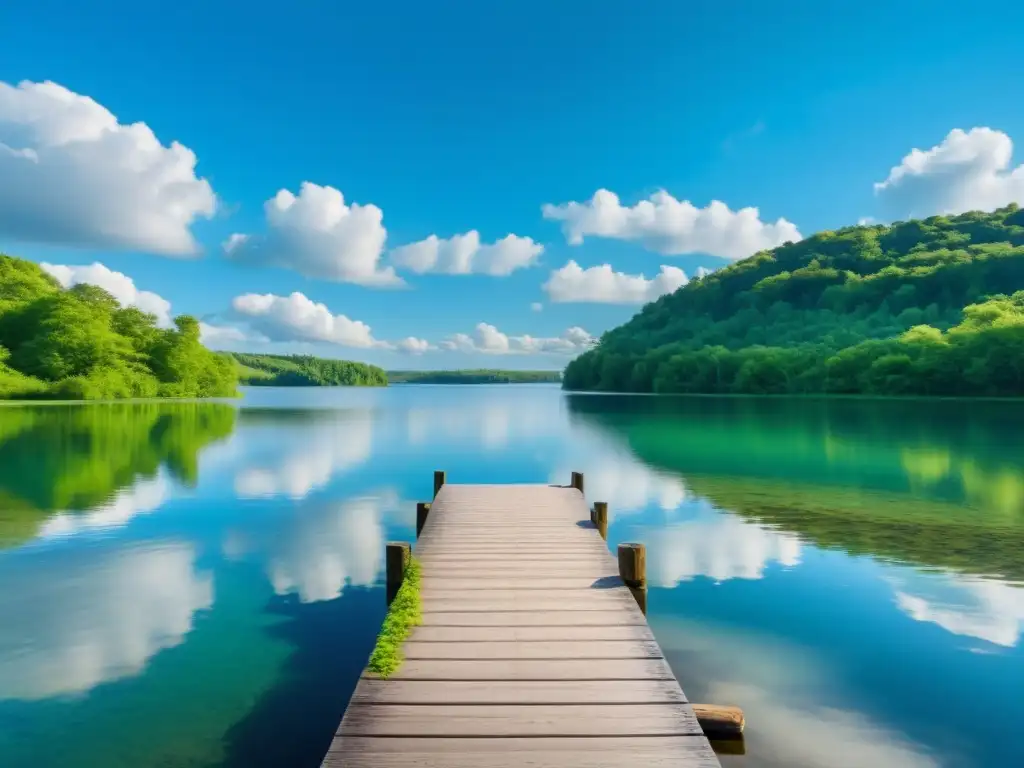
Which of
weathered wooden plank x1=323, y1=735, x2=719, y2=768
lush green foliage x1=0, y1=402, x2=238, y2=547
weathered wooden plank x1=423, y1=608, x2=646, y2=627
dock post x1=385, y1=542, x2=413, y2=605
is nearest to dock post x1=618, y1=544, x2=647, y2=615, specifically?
weathered wooden plank x1=423, y1=608, x2=646, y2=627

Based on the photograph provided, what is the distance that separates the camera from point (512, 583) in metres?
7.88

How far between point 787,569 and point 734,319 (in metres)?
173

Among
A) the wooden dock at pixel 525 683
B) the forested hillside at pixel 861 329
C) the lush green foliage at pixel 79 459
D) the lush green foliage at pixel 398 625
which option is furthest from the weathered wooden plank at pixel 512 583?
the forested hillside at pixel 861 329

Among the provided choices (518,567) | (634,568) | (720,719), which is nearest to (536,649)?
(720,719)

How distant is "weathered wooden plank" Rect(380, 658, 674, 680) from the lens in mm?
5410

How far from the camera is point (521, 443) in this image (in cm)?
3812

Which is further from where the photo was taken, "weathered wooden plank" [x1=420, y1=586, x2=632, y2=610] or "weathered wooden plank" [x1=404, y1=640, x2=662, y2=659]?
"weathered wooden plank" [x1=420, y1=586, x2=632, y2=610]

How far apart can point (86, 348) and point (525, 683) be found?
286 feet

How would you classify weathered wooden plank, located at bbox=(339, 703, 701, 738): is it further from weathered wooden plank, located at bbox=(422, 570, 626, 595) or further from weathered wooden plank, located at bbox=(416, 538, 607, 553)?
weathered wooden plank, located at bbox=(416, 538, 607, 553)

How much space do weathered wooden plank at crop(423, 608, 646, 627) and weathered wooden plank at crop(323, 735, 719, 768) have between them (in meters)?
1.99

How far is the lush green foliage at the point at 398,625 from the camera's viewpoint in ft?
18.0

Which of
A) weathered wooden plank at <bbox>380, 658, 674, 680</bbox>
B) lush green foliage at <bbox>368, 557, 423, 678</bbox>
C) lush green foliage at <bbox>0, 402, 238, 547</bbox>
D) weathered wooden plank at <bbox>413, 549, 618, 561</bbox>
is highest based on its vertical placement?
lush green foliage at <bbox>368, 557, 423, 678</bbox>

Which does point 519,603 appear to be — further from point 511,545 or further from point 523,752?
point 523,752

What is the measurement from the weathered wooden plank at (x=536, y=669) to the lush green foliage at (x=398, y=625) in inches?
4.8
